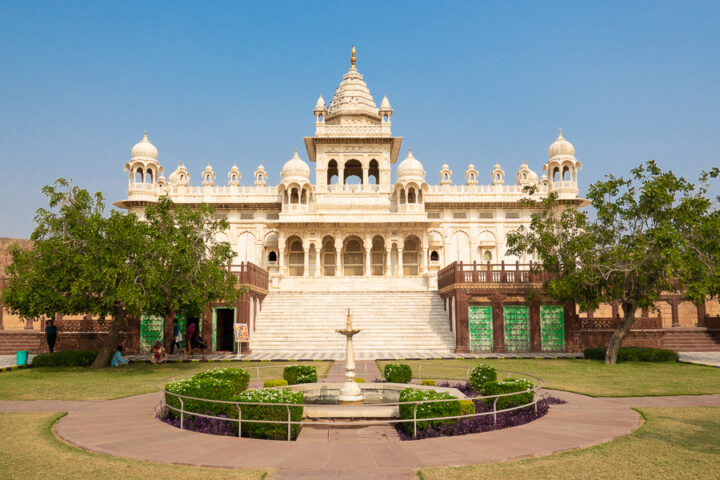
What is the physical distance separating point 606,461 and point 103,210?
16.9m

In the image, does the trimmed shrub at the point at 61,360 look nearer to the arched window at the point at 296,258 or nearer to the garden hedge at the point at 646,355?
the garden hedge at the point at 646,355

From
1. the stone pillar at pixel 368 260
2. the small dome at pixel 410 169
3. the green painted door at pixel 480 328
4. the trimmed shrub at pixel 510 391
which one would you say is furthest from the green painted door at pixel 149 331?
the small dome at pixel 410 169

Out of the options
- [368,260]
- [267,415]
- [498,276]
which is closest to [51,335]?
[267,415]

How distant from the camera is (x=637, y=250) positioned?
19.2m

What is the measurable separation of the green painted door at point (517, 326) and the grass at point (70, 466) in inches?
767

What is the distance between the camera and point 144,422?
9.67 metres

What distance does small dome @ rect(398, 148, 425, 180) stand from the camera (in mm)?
42781

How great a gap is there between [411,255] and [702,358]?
80.4ft

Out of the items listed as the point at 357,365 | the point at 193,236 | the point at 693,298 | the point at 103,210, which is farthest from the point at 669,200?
the point at 103,210

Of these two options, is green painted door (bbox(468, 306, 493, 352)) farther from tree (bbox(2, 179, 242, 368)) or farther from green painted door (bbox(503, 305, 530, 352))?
tree (bbox(2, 179, 242, 368))

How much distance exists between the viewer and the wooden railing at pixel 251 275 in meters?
25.2

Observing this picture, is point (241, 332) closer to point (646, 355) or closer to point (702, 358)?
point (646, 355)

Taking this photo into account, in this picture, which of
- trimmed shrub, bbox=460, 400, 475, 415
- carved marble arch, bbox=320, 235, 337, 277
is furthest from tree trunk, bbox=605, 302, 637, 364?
carved marble arch, bbox=320, 235, 337, 277

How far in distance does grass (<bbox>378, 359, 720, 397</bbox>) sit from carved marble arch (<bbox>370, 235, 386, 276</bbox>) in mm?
23578
